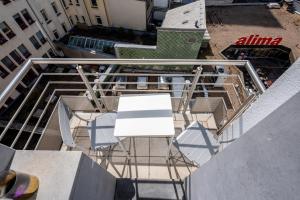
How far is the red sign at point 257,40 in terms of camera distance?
1068cm

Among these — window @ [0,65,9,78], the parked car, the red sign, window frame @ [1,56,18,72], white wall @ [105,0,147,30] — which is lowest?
window @ [0,65,9,78]

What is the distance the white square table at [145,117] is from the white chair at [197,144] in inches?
13.9

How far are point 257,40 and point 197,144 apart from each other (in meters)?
11.2

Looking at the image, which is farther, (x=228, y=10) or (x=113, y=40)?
(x=228, y=10)

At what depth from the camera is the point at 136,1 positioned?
11.1m

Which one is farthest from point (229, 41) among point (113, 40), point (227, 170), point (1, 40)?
point (1, 40)

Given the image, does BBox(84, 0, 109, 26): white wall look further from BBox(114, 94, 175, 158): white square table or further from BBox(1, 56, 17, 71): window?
BBox(114, 94, 175, 158): white square table

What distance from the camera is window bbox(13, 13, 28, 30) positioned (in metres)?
9.35

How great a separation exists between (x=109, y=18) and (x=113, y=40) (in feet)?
5.97

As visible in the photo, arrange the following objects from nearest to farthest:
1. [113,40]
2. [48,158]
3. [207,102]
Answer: [48,158], [207,102], [113,40]

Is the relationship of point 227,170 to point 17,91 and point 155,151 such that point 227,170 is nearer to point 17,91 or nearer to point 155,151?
point 155,151

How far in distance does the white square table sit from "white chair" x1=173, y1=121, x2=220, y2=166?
35 cm

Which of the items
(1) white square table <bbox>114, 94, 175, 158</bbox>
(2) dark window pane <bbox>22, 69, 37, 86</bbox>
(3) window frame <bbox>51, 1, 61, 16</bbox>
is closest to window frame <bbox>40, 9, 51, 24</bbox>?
(3) window frame <bbox>51, 1, 61, 16</bbox>

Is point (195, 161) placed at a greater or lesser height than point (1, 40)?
lesser
